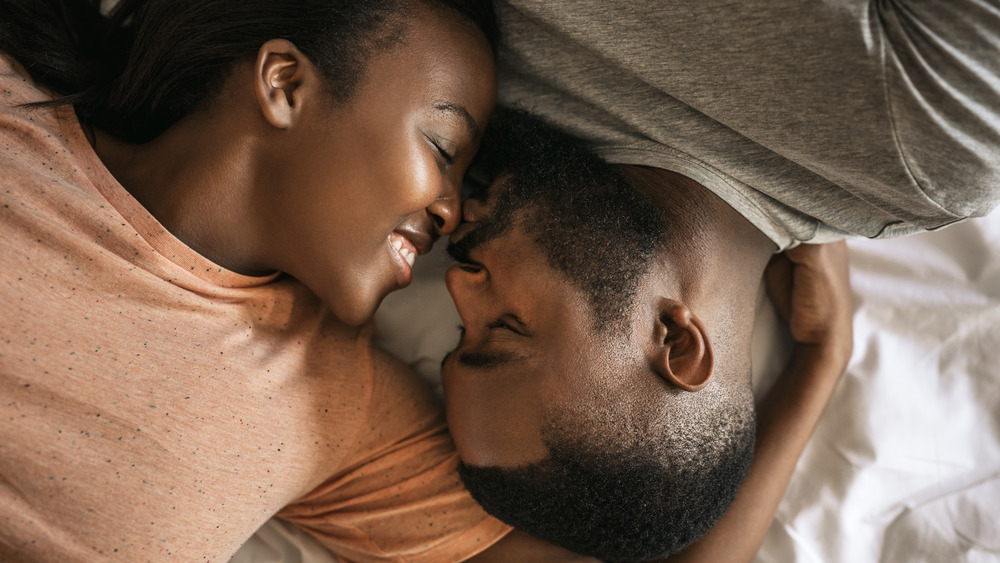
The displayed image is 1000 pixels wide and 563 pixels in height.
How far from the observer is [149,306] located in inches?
42.9

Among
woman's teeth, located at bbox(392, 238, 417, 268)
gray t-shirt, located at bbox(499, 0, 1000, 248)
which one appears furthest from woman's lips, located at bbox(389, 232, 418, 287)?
gray t-shirt, located at bbox(499, 0, 1000, 248)

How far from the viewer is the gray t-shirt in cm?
85

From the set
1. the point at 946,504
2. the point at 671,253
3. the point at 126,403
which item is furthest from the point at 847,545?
the point at 126,403

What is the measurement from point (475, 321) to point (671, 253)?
36 centimetres

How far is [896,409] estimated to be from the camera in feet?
4.55

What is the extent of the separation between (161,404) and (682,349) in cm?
85

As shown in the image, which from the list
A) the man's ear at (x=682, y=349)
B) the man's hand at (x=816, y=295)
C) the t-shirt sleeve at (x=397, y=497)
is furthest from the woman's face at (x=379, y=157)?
the man's hand at (x=816, y=295)

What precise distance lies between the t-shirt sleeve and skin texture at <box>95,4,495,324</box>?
224mm

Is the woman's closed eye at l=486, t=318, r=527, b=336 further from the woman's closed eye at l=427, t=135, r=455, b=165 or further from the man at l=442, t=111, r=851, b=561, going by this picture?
the woman's closed eye at l=427, t=135, r=455, b=165

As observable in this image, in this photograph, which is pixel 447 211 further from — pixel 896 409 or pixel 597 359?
pixel 896 409

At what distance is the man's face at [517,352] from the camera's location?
3.40 feet

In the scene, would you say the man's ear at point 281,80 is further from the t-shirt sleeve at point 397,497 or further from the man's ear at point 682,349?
the man's ear at point 682,349

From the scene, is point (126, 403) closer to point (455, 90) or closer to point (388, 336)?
point (388, 336)

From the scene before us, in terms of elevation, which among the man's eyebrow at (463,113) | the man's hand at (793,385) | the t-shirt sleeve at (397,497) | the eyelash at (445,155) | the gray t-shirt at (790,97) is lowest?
the t-shirt sleeve at (397,497)
